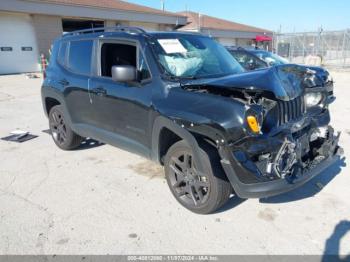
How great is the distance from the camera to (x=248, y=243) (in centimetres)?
291

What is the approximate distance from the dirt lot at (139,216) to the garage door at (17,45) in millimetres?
15657

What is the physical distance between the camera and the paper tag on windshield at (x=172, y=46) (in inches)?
151

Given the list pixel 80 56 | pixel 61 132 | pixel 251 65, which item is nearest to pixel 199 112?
pixel 80 56

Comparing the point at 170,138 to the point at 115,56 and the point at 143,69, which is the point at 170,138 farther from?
the point at 115,56

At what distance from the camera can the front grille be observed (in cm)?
311

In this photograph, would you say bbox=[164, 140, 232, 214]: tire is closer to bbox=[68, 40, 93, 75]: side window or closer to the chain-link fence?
bbox=[68, 40, 93, 75]: side window

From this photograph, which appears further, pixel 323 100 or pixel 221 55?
pixel 221 55

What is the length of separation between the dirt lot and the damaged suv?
377 millimetres

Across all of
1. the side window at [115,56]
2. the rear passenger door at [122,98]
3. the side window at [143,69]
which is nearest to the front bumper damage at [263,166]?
the rear passenger door at [122,98]

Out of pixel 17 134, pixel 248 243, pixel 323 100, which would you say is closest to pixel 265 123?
pixel 248 243

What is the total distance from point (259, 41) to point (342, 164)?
116 feet

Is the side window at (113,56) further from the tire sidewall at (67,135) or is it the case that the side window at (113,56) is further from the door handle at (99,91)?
the tire sidewall at (67,135)

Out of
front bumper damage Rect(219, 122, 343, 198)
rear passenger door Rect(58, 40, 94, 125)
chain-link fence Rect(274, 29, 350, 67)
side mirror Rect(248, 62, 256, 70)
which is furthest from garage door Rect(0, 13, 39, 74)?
front bumper damage Rect(219, 122, 343, 198)

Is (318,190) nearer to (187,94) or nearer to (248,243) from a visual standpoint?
(248,243)
